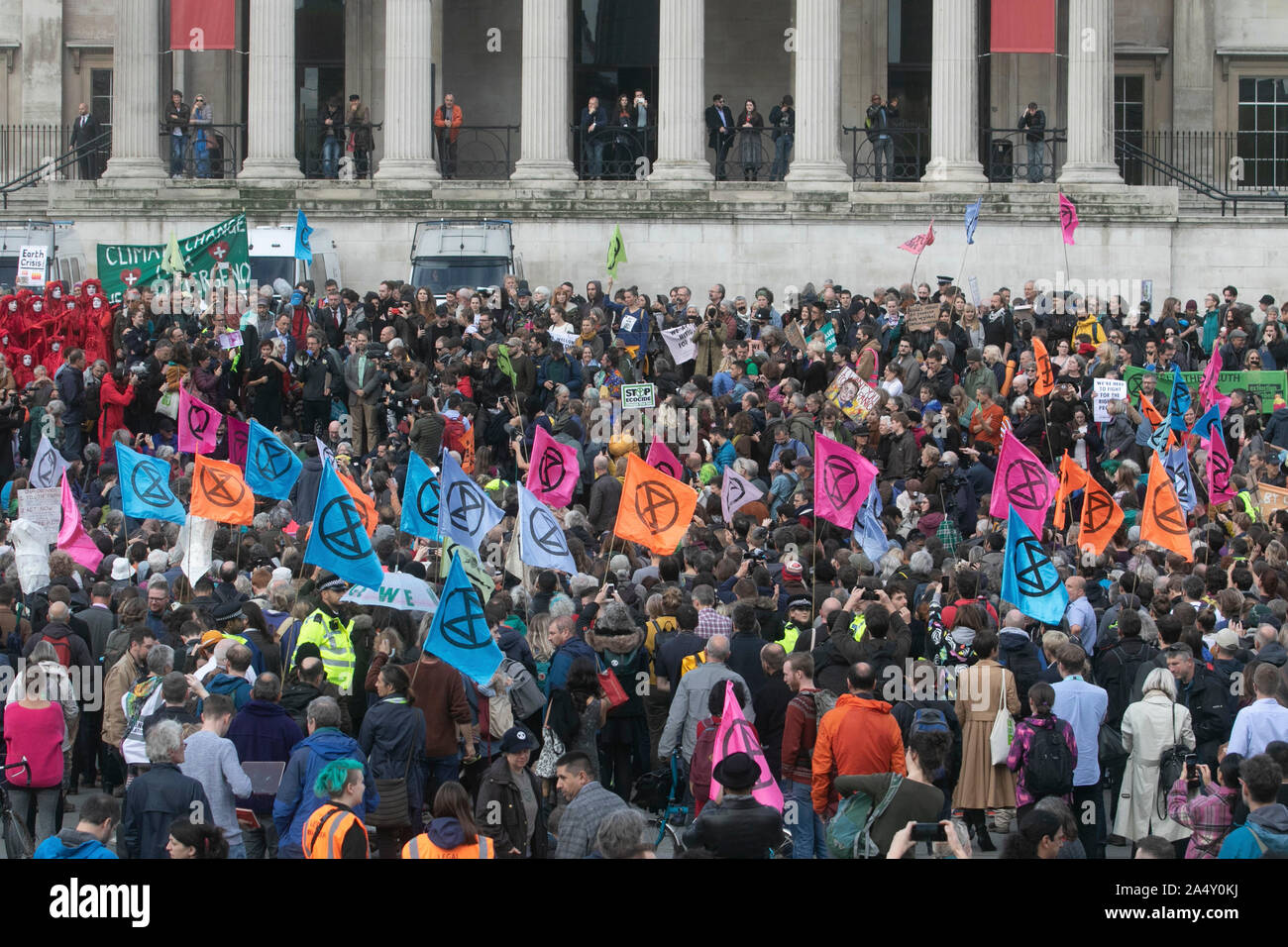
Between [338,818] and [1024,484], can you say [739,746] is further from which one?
[1024,484]

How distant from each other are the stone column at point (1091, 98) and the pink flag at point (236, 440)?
18258mm

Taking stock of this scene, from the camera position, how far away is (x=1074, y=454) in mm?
24625

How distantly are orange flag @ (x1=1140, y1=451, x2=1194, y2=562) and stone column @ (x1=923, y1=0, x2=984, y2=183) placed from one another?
19.1 meters

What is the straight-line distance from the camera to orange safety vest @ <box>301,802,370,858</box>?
10633mm

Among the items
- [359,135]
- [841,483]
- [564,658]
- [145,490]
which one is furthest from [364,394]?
[359,135]

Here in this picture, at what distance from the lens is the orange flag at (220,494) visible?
1772 centimetres

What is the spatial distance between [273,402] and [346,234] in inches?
419

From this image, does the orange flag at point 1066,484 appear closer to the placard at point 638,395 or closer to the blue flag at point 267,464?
the placard at point 638,395

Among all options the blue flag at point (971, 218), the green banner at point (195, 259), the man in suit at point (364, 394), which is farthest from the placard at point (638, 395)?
the blue flag at point (971, 218)

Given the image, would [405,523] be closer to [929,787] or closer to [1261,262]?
[929,787]

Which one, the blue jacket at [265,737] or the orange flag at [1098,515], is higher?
the orange flag at [1098,515]

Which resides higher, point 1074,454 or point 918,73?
point 918,73

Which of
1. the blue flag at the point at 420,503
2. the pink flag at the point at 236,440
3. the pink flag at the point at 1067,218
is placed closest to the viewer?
the blue flag at the point at 420,503
